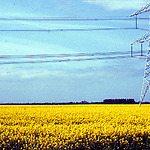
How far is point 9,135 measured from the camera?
44.5 feet

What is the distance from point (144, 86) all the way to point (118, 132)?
17.8 metres

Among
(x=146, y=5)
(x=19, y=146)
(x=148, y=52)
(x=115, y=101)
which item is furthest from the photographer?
(x=115, y=101)

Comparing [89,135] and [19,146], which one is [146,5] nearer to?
[89,135]

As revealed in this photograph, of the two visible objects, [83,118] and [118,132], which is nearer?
[118,132]

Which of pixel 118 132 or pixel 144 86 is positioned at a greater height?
pixel 144 86

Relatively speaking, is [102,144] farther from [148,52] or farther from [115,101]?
[115,101]

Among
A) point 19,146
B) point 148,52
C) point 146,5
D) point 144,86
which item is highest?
point 146,5

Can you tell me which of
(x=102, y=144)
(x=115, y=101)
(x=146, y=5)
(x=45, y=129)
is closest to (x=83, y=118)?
(x=45, y=129)

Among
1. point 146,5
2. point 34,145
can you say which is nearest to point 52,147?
point 34,145

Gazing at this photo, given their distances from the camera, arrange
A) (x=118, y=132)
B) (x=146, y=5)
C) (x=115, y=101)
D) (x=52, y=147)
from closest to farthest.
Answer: (x=52, y=147) < (x=118, y=132) < (x=146, y=5) < (x=115, y=101)

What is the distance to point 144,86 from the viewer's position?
30.4m

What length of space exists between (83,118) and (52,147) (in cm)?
1117

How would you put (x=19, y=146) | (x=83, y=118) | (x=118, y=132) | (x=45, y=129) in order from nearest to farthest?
(x=19, y=146) → (x=118, y=132) → (x=45, y=129) → (x=83, y=118)

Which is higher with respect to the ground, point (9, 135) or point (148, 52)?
point (148, 52)
